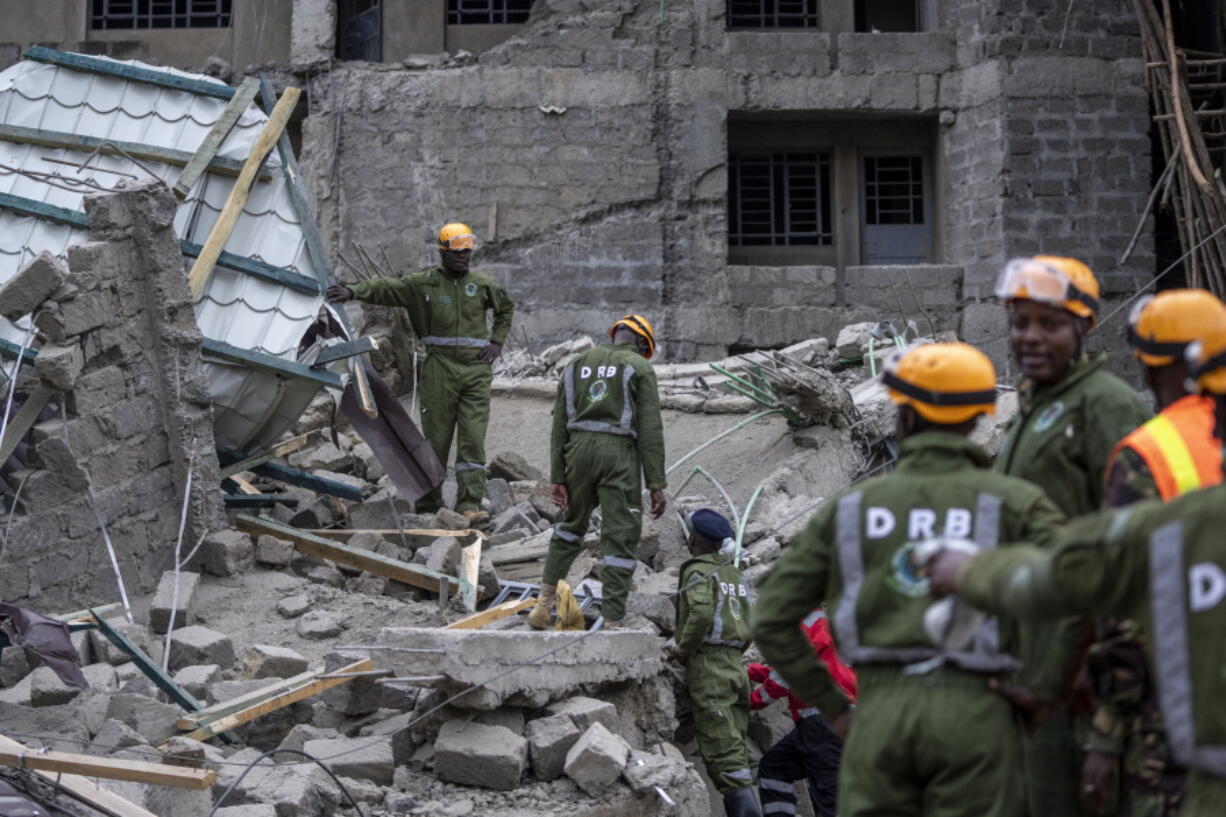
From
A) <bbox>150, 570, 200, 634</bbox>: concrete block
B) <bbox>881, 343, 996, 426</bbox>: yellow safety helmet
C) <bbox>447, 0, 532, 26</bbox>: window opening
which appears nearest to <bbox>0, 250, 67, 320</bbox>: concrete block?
<bbox>150, 570, 200, 634</bbox>: concrete block

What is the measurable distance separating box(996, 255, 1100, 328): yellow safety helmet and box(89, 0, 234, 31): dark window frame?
1462 centimetres

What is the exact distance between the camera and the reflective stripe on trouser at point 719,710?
795 centimetres

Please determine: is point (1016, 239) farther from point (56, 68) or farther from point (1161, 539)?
point (1161, 539)

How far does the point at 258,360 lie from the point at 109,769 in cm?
403

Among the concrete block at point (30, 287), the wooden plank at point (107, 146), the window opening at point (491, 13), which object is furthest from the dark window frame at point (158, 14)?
the concrete block at point (30, 287)

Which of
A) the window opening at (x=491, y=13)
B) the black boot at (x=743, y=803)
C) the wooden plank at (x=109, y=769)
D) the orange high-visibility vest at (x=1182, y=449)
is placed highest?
the window opening at (x=491, y=13)

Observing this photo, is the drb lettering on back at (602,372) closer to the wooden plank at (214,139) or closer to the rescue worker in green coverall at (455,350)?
the rescue worker in green coverall at (455,350)

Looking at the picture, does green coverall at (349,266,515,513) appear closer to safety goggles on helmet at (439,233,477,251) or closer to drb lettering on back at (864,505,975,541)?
safety goggles on helmet at (439,233,477,251)

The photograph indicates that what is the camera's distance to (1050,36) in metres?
16.4

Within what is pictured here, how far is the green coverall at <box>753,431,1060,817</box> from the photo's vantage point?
3871 mm

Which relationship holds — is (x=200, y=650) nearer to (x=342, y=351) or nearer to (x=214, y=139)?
(x=342, y=351)

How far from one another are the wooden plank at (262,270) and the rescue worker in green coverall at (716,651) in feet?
10.6

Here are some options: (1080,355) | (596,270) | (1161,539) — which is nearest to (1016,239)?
(596,270)

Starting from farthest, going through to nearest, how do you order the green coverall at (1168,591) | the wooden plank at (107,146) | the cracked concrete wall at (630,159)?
the cracked concrete wall at (630,159) < the wooden plank at (107,146) < the green coverall at (1168,591)
